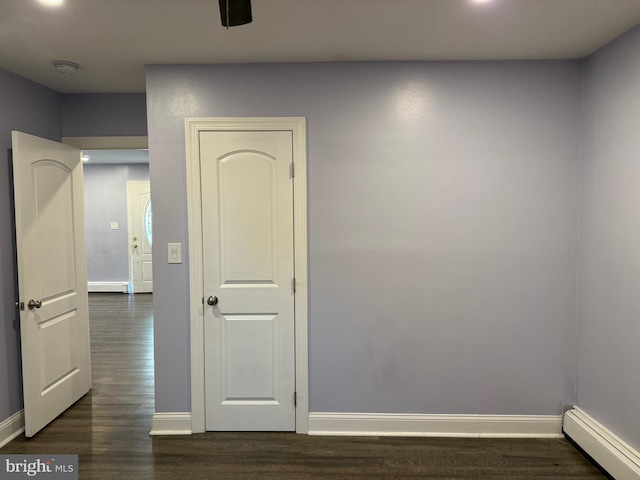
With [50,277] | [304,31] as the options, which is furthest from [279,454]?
[304,31]

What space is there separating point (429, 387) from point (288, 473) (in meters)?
1.04

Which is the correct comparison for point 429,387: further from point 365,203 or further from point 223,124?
point 223,124

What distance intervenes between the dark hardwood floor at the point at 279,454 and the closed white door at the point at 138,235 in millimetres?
4987

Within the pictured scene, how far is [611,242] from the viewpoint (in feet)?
7.54

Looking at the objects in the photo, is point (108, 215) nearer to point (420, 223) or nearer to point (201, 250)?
point (201, 250)

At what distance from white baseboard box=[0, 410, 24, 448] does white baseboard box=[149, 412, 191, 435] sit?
Answer: 2.95 feet

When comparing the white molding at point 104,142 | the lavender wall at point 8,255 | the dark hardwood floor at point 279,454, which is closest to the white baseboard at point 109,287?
the white molding at point 104,142

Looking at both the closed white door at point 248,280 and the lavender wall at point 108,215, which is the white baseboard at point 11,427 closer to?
the closed white door at point 248,280

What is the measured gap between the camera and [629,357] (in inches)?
85.6

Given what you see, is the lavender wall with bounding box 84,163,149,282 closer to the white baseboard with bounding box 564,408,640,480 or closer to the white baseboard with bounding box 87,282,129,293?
the white baseboard with bounding box 87,282,129,293

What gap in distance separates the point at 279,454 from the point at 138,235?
6.35 m

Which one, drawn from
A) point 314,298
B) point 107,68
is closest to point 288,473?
point 314,298

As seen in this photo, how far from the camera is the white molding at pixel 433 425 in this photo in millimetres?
2646

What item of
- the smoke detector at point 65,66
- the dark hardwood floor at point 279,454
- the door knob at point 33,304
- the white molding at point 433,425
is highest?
the smoke detector at point 65,66
